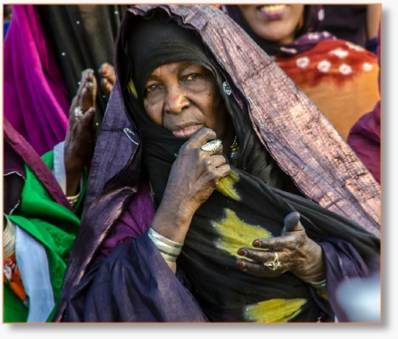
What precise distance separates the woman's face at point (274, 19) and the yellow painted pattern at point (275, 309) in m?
0.82

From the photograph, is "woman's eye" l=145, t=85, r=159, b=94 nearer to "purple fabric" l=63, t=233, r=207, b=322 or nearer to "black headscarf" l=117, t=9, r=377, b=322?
"black headscarf" l=117, t=9, r=377, b=322

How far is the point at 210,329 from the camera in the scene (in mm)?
2752

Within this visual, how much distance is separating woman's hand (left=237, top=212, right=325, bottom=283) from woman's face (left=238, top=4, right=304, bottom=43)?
65 cm

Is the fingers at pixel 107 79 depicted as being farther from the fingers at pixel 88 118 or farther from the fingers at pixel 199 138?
the fingers at pixel 199 138

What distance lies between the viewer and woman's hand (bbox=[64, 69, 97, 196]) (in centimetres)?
297

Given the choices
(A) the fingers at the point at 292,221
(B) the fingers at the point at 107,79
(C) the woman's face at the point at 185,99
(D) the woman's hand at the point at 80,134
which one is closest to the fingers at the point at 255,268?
(A) the fingers at the point at 292,221

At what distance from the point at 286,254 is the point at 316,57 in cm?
71

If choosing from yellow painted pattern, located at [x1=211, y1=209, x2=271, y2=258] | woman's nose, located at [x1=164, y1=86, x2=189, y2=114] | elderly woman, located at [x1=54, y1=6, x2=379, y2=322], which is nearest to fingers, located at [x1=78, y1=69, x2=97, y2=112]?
elderly woman, located at [x1=54, y1=6, x2=379, y2=322]

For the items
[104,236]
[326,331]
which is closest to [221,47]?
[104,236]

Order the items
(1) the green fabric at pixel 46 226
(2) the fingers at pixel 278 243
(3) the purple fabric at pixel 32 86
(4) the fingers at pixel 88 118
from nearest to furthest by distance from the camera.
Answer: (2) the fingers at pixel 278 243
(1) the green fabric at pixel 46 226
(4) the fingers at pixel 88 118
(3) the purple fabric at pixel 32 86

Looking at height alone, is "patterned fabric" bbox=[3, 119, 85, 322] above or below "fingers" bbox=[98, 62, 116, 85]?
Result: below

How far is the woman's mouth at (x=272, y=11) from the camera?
2.99 meters

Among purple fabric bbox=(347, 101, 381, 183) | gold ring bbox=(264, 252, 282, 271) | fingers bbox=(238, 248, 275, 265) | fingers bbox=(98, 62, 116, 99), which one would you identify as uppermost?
fingers bbox=(98, 62, 116, 99)

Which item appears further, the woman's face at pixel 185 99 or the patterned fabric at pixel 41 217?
the patterned fabric at pixel 41 217
